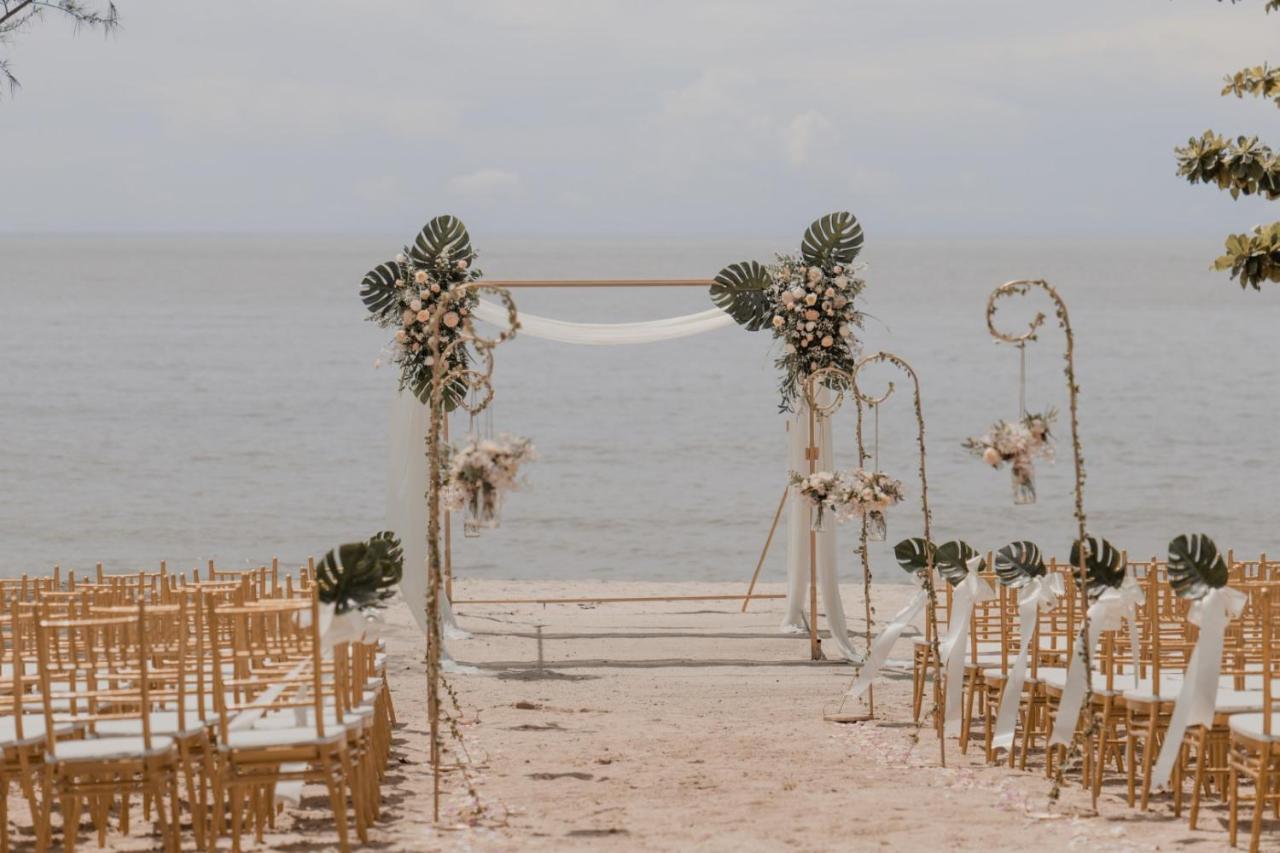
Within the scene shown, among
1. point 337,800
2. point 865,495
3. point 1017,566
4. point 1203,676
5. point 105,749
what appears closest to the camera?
point 105,749

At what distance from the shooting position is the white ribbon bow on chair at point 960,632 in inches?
330

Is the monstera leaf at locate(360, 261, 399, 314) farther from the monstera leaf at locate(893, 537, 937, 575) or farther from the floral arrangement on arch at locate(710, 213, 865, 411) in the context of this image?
A: the monstera leaf at locate(893, 537, 937, 575)

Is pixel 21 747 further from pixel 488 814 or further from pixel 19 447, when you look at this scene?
pixel 19 447

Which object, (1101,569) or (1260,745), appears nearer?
(1260,745)

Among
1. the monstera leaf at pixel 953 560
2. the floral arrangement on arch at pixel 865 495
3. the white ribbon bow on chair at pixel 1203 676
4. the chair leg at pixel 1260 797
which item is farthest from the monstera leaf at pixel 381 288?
the chair leg at pixel 1260 797

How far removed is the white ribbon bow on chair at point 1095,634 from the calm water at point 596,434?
1193 cm

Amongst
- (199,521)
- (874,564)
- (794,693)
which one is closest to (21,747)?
(794,693)

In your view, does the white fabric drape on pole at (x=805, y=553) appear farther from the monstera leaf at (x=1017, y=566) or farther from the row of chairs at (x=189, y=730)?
the row of chairs at (x=189, y=730)

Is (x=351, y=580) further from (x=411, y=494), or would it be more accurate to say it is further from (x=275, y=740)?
(x=411, y=494)

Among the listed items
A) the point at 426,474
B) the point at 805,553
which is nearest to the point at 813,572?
the point at 805,553

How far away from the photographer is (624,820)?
278 inches

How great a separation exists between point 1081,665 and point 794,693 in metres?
3.48

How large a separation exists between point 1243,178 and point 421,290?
5283 mm

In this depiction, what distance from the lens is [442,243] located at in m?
11.7
